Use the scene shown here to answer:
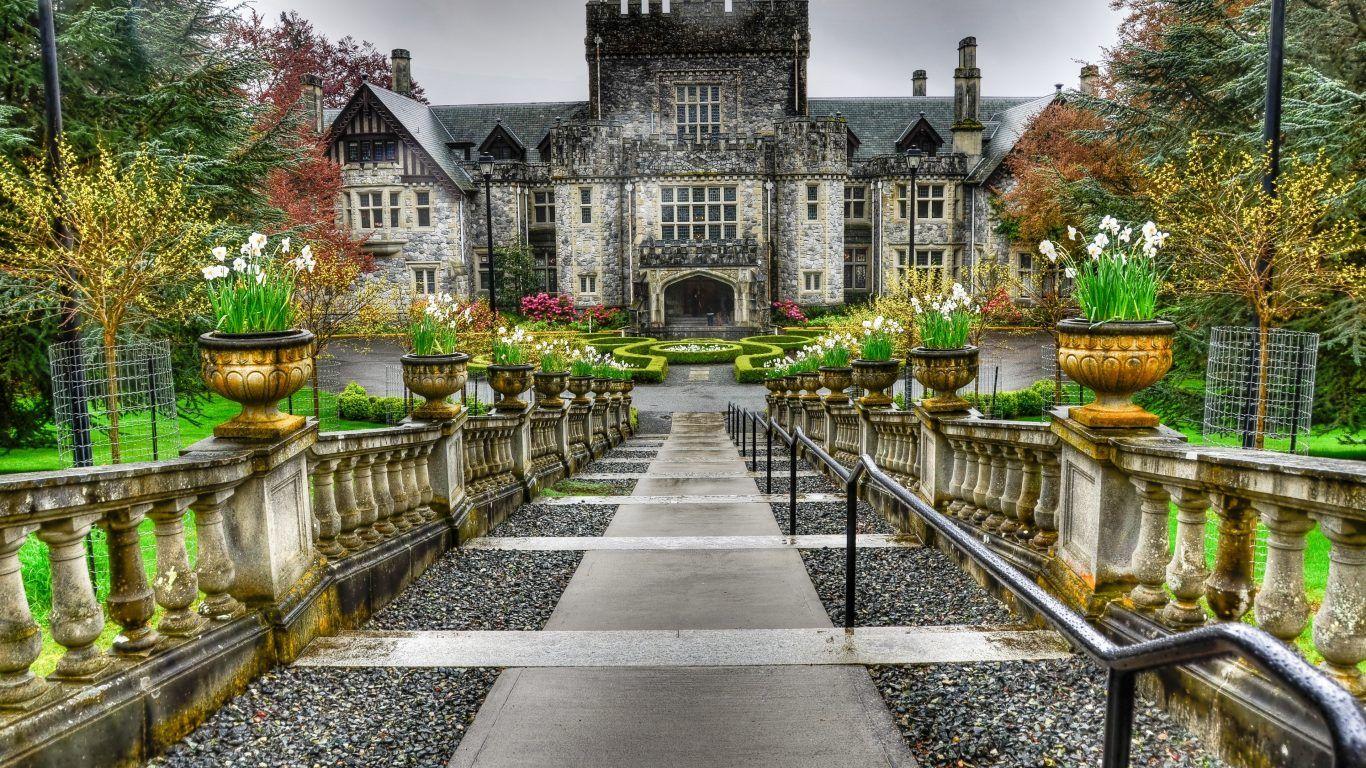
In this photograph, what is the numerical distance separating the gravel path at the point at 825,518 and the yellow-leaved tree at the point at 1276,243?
3.92 meters

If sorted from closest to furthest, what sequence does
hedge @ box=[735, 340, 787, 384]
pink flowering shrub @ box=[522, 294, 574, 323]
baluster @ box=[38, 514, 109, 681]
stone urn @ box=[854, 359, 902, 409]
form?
baluster @ box=[38, 514, 109, 681], stone urn @ box=[854, 359, 902, 409], hedge @ box=[735, 340, 787, 384], pink flowering shrub @ box=[522, 294, 574, 323]

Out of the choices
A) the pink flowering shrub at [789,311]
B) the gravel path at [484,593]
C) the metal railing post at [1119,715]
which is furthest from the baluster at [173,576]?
the pink flowering shrub at [789,311]

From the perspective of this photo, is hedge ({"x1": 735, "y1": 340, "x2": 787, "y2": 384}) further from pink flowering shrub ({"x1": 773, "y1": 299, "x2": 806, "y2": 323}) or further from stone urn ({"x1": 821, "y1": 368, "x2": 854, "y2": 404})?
stone urn ({"x1": 821, "y1": 368, "x2": 854, "y2": 404})

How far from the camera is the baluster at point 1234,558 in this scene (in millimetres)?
3062

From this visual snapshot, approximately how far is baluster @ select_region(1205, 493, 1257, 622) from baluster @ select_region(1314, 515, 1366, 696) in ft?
1.47

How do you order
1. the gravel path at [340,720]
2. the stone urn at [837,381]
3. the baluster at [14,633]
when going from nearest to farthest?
the baluster at [14,633] < the gravel path at [340,720] < the stone urn at [837,381]

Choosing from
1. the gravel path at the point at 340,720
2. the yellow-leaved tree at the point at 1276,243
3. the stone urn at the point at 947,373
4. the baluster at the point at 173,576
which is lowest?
the gravel path at the point at 340,720

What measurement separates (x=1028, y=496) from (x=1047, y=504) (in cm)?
26

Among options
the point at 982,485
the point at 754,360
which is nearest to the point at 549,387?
the point at 982,485

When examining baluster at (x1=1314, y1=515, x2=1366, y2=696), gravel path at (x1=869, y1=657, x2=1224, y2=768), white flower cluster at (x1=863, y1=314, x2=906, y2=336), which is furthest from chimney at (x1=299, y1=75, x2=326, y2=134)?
baluster at (x1=1314, y1=515, x2=1366, y2=696)

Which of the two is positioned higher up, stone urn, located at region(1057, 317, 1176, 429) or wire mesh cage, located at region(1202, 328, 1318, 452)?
stone urn, located at region(1057, 317, 1176, 429)

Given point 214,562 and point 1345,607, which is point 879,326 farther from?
point 214,562

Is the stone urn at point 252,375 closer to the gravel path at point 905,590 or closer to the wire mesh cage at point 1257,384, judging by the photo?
the gravel path at point 905,590

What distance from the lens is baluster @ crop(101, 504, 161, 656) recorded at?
3180 millimetres
